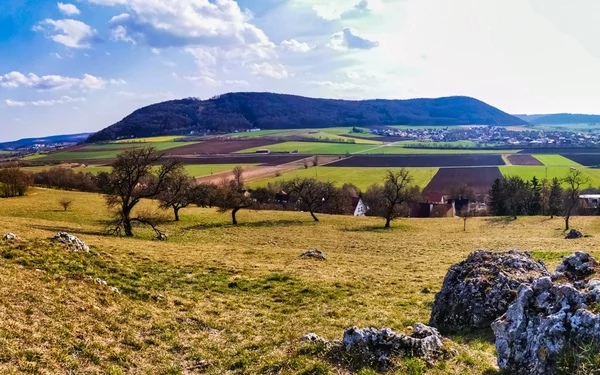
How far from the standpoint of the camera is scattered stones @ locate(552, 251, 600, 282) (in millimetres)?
12992

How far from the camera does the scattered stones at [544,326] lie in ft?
29.2

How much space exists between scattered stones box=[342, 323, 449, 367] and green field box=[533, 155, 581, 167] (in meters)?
170

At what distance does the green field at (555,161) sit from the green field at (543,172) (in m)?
8.68

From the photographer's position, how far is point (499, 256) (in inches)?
645

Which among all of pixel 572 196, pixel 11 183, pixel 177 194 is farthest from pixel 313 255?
pixel 11 183

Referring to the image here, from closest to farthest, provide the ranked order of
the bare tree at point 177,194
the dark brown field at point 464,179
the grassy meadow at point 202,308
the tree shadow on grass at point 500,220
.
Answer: the grassy meadow at point 202,308, the bare tree at point 177,194, the tree shadow on grass at point 500,220, the dark brown field at point 464,179

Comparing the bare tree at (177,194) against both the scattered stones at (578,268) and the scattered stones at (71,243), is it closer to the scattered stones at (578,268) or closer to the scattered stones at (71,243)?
the scattered stones at (71,243)

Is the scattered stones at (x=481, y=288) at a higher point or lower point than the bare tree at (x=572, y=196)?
higher

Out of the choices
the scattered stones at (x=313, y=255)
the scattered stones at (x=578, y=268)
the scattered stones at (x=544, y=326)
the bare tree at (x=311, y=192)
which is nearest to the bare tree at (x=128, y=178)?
the scattered stones at (x=313, y=255)

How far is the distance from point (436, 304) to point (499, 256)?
134 inches

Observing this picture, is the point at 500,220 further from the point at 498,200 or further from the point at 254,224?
the point at 254,224

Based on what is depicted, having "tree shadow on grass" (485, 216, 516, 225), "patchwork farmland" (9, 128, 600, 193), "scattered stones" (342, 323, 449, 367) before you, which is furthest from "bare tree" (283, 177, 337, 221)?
"scattered stones" (342, 323, 449, 367)

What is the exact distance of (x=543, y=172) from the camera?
443ft

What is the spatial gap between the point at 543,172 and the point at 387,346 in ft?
486
